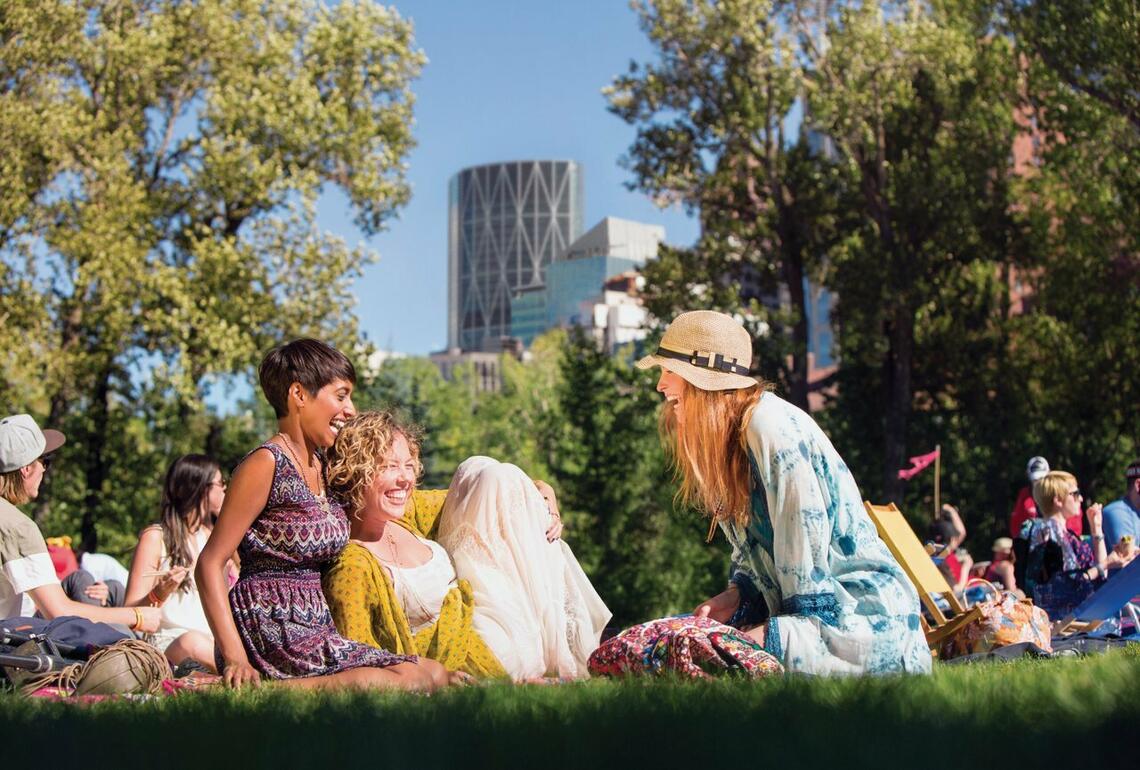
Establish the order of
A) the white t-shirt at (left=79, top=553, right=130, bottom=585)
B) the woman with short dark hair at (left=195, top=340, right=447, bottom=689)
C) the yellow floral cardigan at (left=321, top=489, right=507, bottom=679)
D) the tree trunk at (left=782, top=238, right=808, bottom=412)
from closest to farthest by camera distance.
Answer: the woman with short dark hair at (left=195, top=340, right=447, bottom=689)
the yellow floral cardigan at (left=321, top=489, right=507, bottom=679)
the white t-shirt at (left=79, top=553, right=130, bottom=585)
the tree trunk at (left=782, top=238, right=808, bottom=412)

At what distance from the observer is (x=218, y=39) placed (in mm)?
31859

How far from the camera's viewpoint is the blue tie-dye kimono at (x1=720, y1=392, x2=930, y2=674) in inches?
226

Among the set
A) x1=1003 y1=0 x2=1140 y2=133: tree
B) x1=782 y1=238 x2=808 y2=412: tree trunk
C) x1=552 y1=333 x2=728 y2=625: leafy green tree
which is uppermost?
x1=1003 y1=0 x2=1140 y2=133: tree

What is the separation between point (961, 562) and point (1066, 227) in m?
17.7

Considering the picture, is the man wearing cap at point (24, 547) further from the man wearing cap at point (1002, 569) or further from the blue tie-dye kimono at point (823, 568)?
the man wearing cap at point (1002, 569)

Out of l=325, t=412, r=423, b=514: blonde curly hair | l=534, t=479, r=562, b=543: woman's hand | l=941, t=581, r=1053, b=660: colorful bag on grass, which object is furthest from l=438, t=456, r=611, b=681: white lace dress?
l=941, t=581, r=1053, b=660: colorful bag on grass

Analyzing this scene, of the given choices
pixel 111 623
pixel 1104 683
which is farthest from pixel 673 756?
pixel 111 623

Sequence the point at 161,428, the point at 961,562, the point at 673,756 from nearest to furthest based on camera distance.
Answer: the point at 673,756, the point at 961,562, the point at 161,428

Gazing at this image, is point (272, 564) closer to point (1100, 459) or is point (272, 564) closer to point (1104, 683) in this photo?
point (1104, 683)

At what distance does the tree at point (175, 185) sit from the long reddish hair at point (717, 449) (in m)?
25.3

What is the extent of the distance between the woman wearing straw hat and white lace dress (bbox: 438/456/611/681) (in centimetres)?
174

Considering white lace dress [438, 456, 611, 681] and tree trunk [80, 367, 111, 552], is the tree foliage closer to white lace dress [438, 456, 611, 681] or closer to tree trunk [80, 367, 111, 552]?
tree trunk [80, 367, 111, 552]

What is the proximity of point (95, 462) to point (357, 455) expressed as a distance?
28704mm

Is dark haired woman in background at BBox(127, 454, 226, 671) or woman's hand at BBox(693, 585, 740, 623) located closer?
woman's hand at BBox(693, 585, 740, 623)
